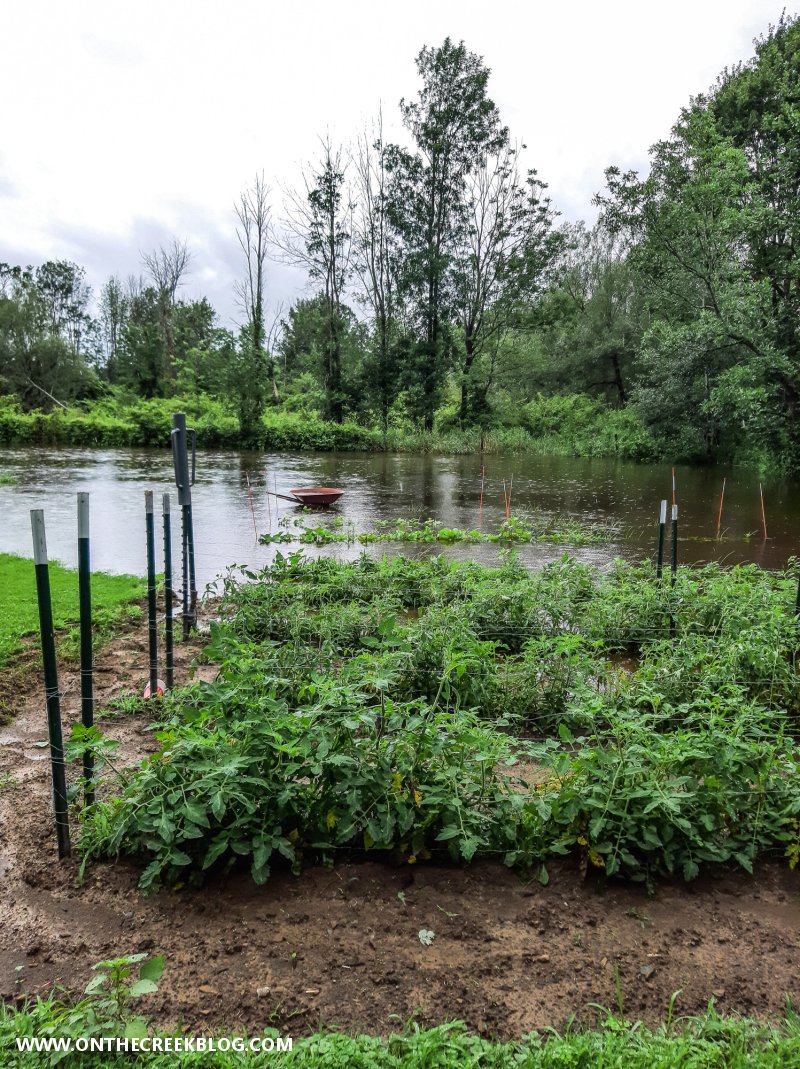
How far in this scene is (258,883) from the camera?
2395 millimetres

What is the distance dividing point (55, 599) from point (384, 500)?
32.6 ft

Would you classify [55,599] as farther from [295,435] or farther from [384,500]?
[295,435]

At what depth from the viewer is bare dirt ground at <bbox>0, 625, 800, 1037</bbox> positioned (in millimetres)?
2035

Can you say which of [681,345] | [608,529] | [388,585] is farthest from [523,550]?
[681,345]

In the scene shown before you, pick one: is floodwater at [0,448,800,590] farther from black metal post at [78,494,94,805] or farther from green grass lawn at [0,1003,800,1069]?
green grass lawn at [0,1003,800,1069]

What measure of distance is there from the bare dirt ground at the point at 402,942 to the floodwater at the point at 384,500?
581cm

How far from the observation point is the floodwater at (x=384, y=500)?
9.66m

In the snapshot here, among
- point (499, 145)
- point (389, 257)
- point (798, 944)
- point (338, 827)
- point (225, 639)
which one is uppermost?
point (499, 145)

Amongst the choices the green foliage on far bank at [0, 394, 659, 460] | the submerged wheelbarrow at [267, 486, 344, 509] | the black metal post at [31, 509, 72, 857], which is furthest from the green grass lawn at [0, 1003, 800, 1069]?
the green foliage on far bank at [0, 394, 659, 460]

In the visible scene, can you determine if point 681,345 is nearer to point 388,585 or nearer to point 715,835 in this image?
point 388,585

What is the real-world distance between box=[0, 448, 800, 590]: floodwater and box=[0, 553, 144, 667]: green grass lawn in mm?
947

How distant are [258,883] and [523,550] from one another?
25.5 feet

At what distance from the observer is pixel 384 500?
1552 centimetres

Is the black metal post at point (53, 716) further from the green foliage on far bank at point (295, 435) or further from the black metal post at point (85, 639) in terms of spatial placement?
the green foliage on far bank at point (295, 435)
